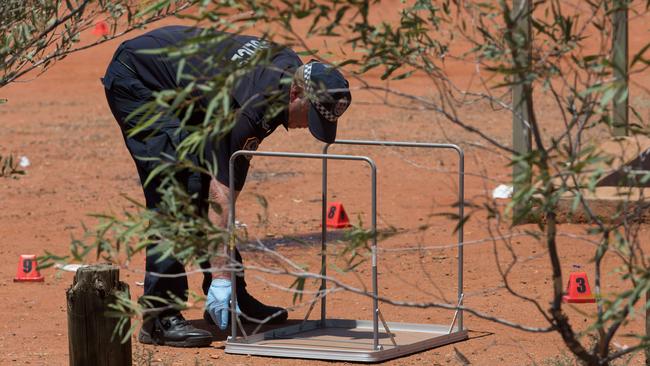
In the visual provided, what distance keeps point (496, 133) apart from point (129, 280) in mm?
7409

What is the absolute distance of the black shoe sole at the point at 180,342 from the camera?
6.31m

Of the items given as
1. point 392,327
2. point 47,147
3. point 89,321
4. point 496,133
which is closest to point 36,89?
point 47,147

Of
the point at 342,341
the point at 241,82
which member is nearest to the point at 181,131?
the point at 241,82

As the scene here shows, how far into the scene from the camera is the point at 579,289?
7285 mm

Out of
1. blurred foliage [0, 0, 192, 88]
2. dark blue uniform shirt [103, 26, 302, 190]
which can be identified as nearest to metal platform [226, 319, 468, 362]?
dark blue uniform shirt [103, 26, 302, 190]

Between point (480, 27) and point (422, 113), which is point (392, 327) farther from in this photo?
point (422, 113)

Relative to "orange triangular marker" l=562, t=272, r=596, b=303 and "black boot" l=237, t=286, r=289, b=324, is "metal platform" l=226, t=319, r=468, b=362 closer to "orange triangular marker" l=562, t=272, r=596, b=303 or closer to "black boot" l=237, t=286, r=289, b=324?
"black boot" l=237, t=286, r=289, b=324

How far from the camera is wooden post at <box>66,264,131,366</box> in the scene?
4.95 meters

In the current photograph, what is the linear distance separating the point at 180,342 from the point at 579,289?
239 cm

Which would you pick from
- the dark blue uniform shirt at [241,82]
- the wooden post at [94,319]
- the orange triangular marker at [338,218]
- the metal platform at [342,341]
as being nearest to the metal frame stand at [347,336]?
the metal platform at [342,341]

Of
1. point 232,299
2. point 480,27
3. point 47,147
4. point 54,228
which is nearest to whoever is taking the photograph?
point 480,27

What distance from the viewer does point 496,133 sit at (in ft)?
48.5

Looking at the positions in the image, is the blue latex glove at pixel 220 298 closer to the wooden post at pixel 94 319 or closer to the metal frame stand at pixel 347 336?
the metal frame stand at pixel 347 336

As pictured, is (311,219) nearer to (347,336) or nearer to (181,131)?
(347,336)
